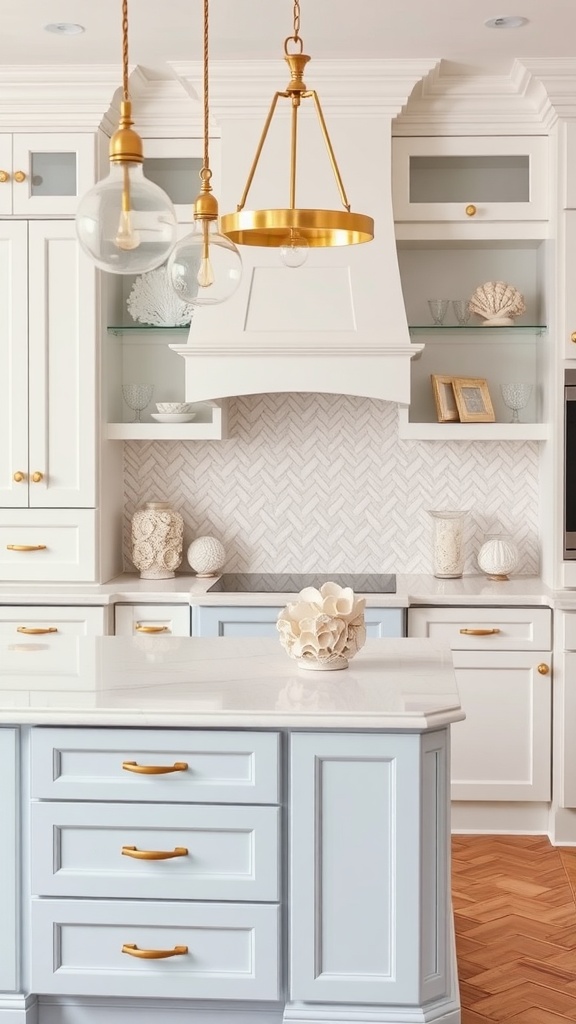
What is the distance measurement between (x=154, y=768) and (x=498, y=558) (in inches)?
95.5

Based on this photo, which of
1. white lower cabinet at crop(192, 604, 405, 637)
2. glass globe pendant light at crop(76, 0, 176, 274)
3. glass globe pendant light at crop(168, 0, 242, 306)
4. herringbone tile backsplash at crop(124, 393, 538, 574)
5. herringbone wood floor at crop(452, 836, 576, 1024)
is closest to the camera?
glass globe pendant light at crop(76, 0, 176, 274)

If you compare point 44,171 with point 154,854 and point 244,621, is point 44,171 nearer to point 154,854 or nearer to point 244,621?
point 244,621

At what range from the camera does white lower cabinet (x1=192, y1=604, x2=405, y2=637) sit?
417cm

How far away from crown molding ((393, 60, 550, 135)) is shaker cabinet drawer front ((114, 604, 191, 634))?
206cm

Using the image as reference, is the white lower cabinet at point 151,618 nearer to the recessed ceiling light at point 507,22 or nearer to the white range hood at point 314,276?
the white range hood at point 314,276

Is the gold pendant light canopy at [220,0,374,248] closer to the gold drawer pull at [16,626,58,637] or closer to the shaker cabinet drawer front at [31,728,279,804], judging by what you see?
the shaker cabinet drawer front at [31,728,279,804]

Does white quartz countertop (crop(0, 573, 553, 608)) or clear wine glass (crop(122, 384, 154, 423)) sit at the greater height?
clear wine glass (crop(122, 384, 154, 423))

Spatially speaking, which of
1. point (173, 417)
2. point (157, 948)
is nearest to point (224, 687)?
point (157, 948)

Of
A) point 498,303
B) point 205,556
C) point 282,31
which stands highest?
point 282,31

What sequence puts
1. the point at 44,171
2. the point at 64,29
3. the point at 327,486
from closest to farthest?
the point at 64,29 → the point at 44,171 → the point at 327,486

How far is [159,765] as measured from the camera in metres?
2.39

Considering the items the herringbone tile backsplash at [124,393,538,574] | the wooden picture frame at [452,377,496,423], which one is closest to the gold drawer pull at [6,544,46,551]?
the herringbone tile backsplash at [124,393,538,574]

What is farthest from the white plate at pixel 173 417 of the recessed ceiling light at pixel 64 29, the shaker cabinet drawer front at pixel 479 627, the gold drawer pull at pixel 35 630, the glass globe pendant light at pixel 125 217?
the glass globe pendant light at pixel 125 217

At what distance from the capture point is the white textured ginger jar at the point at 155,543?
15.0 ft
